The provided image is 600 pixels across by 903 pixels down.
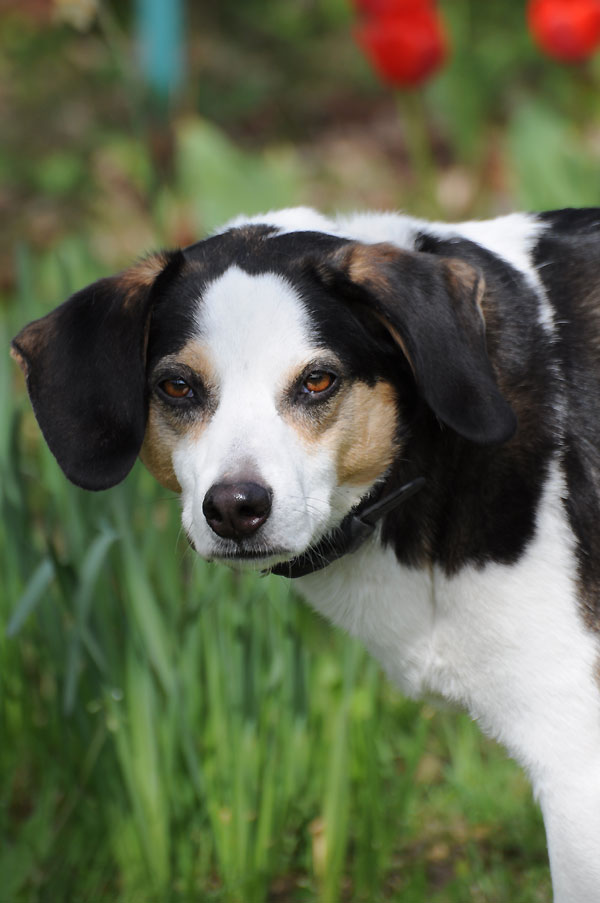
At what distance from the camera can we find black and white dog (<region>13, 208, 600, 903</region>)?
77.6 inches

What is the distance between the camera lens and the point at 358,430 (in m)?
2.07

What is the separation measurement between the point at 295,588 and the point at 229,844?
0.63 meters

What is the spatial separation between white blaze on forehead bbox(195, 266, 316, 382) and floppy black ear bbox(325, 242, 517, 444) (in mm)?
122

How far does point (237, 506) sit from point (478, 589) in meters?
0.47

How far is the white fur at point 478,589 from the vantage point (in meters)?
1.95

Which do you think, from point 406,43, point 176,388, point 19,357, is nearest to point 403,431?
point 176,388

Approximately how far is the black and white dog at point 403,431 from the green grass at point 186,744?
45 cm

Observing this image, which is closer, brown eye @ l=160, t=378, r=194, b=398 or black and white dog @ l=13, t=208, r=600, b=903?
black and white dog @ l=13, t=208, r=600, b=903

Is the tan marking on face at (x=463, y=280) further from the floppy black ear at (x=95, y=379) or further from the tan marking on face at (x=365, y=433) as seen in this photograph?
the floppy black ear at (x=95, y=379)

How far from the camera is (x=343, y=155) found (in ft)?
23.0

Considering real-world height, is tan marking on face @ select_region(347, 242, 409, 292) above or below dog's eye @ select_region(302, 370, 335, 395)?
above

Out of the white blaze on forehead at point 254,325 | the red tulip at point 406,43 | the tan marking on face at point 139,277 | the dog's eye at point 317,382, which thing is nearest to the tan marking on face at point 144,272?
the tan marking on face at point 139,277

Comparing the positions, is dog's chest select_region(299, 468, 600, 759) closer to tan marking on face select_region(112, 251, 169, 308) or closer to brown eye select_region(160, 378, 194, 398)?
brown eye select_region(160, 378, 194, 398)

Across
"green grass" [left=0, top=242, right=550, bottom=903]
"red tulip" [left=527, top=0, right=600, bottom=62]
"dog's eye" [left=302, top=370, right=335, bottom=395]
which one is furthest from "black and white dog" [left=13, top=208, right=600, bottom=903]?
"red tulip" [left=527, top=0, right=600, bottom=62]
